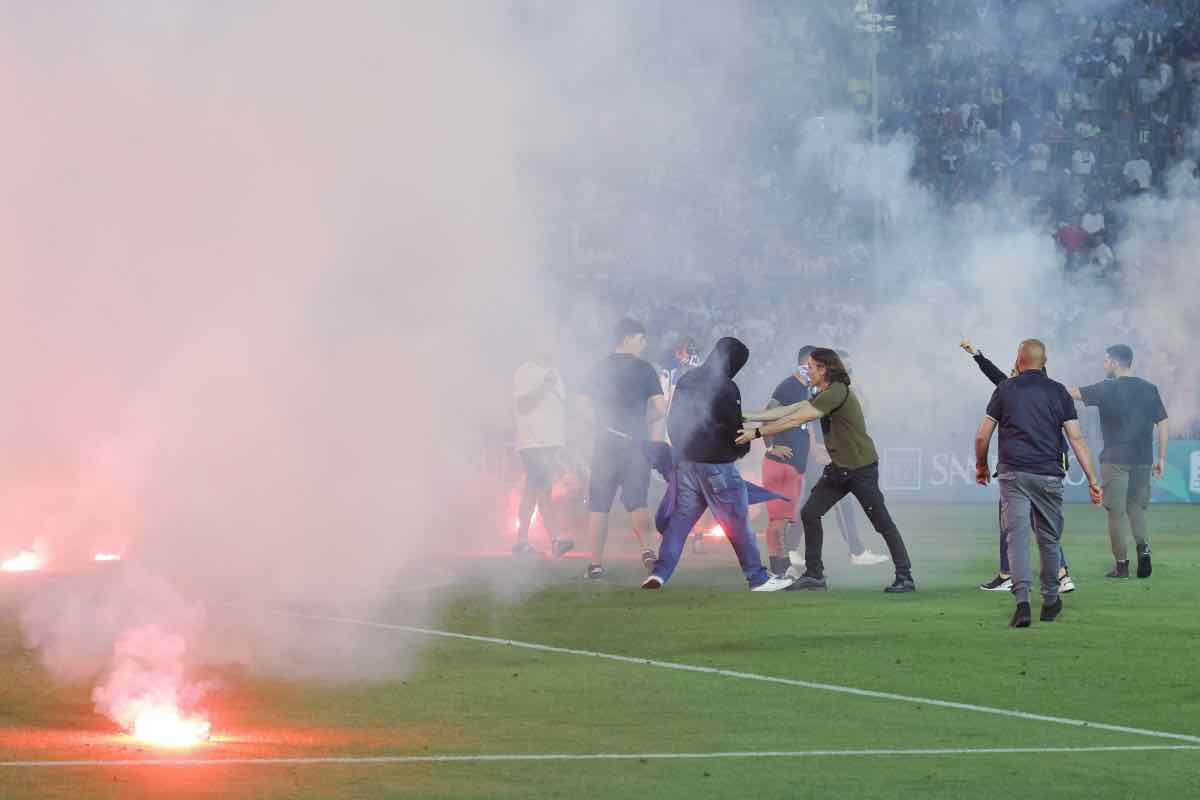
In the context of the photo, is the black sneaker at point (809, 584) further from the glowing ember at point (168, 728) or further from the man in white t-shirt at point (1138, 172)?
the man in white t-shirt at point (1138, 172)

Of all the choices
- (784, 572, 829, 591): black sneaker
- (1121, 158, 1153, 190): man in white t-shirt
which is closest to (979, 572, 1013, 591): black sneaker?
(784, 572, 829, 591): black sneaker

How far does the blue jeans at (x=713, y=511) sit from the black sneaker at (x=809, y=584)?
266 millimetres

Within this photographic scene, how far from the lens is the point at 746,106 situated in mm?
15500

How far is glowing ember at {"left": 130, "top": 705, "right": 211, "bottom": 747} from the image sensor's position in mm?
9789

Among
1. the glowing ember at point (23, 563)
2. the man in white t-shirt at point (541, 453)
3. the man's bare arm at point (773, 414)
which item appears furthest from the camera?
the man in white t-shirt at point (541, 453)

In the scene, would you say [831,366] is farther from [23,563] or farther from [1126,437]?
[23,563]

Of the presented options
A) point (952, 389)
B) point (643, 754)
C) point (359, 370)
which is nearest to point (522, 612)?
point (359, 370)

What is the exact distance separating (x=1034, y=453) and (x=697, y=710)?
4.93 m

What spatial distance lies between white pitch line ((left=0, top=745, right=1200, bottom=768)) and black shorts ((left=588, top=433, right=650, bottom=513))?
914 cm

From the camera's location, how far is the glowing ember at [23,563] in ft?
59.6

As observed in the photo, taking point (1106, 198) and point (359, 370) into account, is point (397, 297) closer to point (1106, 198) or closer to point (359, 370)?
point (359, 370)

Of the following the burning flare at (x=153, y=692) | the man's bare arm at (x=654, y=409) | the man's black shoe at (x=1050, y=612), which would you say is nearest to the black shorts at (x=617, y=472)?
the man's bare arm at (x=654, y=409)

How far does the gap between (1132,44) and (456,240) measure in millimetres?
16880

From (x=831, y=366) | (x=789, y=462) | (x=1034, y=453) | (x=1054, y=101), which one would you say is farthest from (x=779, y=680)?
(x=1054, y=101)
